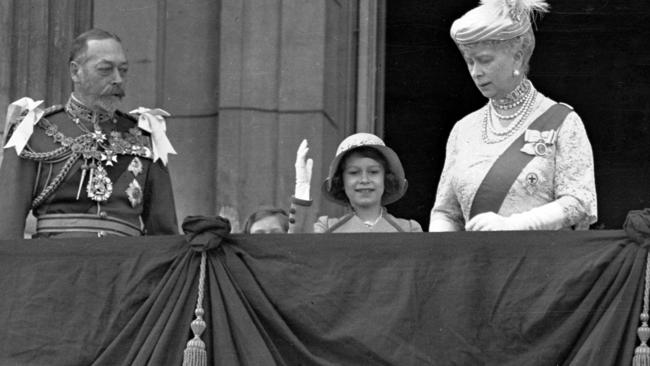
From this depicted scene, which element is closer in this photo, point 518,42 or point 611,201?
point 518,42

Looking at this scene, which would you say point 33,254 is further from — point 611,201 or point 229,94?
point 611,201

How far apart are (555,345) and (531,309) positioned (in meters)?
0.18

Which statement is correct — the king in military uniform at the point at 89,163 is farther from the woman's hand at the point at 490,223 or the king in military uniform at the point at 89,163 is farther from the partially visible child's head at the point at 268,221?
the woman's hand at the point at 490,223

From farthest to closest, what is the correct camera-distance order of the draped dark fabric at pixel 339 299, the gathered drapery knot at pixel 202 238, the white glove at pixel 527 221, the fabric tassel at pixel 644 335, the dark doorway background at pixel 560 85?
the dark doorway background at pixel 560 85 → the white glove at pixel 527 221 → the gathered drapery knot at pixel 202 238 → the draped dark fabric at pixel 339 299 → the fabric tassel at pixel 644 335

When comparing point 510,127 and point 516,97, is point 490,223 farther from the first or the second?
point 516,97

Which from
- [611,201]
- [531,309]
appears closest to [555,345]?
[531,309]

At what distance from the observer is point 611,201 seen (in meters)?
13.5

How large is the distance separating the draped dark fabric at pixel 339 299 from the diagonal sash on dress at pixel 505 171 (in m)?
0.49

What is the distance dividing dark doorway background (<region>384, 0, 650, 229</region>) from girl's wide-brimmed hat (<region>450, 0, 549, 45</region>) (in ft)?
9.48

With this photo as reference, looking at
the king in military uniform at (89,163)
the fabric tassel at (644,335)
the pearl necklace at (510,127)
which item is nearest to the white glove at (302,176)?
the king in military uniform at (89,163)

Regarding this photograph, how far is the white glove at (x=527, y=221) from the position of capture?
10.4 metres

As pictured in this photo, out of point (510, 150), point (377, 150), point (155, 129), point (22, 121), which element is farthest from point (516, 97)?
point (22, 121)

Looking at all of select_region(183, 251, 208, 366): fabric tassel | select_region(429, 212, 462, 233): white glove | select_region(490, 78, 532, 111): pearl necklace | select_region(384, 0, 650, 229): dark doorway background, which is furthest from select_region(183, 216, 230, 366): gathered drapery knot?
select_region(384, 0, 650, 229): dark doorway background

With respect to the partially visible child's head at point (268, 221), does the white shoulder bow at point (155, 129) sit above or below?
above
